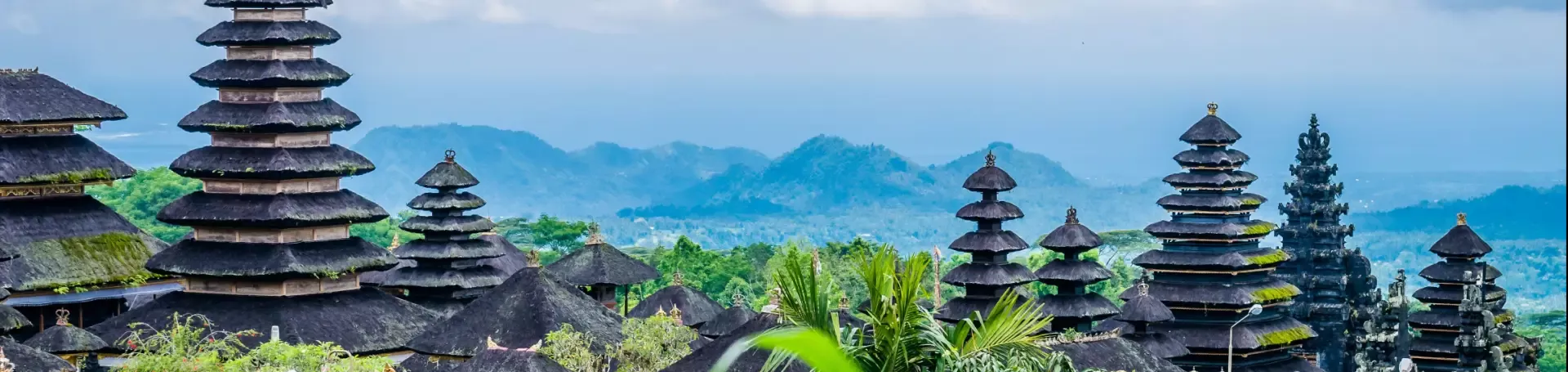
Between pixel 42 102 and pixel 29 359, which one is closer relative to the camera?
pixel 29 359

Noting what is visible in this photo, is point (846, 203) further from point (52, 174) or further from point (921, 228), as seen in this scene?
point (52, 174)

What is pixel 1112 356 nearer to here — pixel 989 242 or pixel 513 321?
pixel 989 242

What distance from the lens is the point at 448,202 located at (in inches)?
2148

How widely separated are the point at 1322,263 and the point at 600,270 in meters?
17.5

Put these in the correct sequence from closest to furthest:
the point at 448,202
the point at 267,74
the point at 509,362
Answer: the point at 509,362
the point at 267,74
the point at 448,202

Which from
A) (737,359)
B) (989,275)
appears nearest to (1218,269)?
(989,275)

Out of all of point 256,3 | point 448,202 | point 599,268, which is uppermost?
point 256,3

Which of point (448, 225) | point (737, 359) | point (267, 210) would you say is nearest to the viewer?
point (737, 359)

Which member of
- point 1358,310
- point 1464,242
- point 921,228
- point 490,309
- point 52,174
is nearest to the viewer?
point 490,309

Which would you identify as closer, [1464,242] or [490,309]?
[490,309]

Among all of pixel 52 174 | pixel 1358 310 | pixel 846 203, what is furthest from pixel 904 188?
pixel 52 174

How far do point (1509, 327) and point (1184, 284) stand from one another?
6372mm

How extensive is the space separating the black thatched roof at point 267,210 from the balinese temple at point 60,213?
1.64 meters

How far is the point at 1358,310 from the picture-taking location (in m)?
60.9
